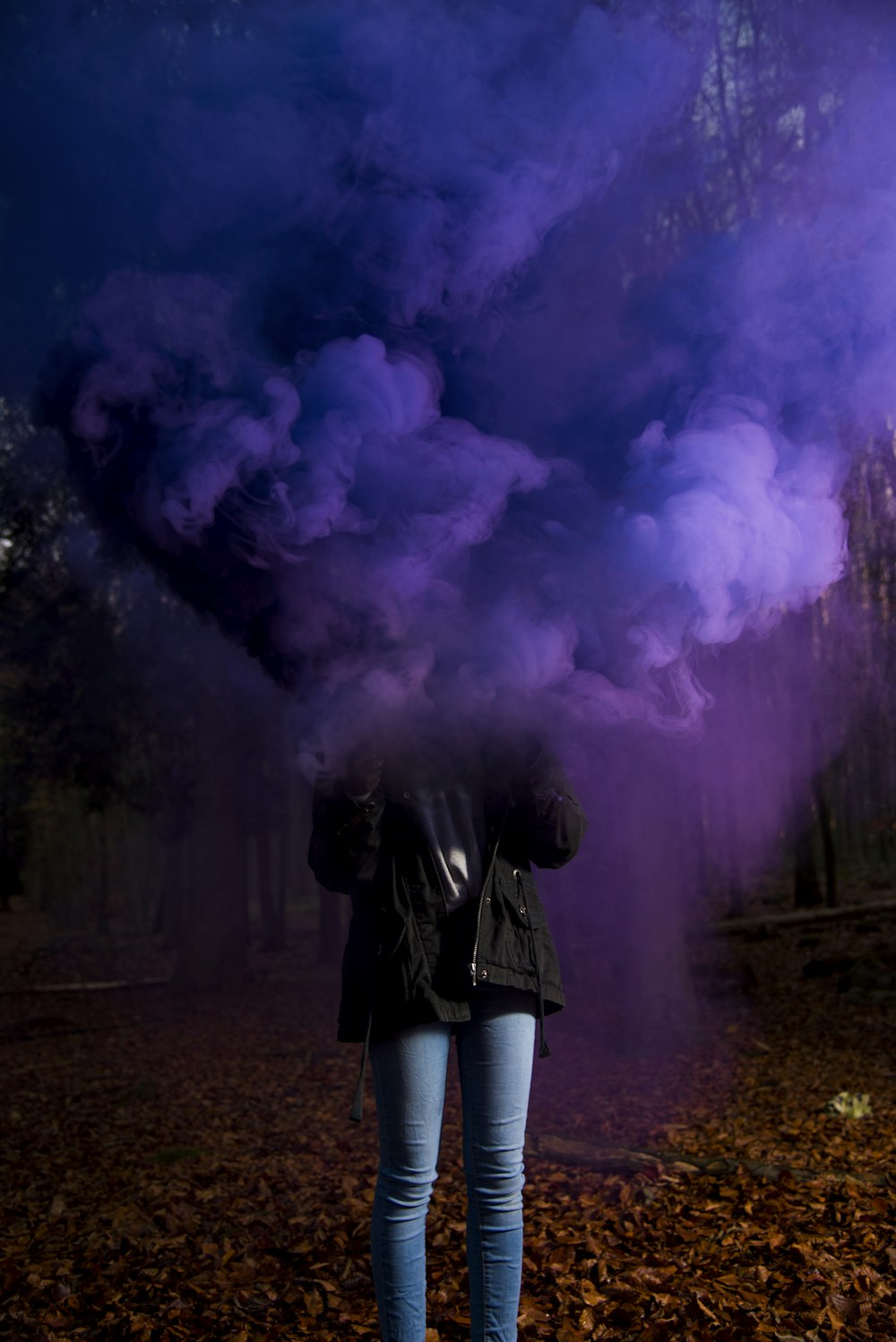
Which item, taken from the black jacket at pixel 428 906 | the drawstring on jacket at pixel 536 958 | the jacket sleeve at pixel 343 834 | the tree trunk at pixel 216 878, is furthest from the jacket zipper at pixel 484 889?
the tree trunk at pixel 216 878

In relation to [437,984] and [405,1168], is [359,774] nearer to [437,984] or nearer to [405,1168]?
[437,984]

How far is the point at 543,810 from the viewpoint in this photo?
2.57 metres

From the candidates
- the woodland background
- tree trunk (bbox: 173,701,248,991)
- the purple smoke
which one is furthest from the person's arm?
tree trunk (bbox: 173,701,248,991)

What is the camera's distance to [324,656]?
269 centimetres

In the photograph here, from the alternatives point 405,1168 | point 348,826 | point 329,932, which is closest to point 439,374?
point 348,826

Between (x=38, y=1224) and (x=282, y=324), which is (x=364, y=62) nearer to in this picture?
(x=282, y=324)

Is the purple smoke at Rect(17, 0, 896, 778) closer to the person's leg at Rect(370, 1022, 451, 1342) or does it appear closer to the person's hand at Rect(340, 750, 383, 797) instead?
the person's hand at Rect(340, 750, 383, 797)

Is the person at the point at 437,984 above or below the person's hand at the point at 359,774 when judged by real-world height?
below

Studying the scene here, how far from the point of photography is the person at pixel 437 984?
7.98ft

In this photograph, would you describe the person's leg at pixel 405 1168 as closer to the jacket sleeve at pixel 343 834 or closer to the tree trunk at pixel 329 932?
the jacket sleeve at pixel 343 834

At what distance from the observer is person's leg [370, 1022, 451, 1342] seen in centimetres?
240

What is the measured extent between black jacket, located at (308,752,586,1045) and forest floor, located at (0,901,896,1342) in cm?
145

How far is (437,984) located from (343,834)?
1.48 feet

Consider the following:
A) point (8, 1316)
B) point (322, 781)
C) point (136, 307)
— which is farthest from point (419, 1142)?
point (136, 307)
